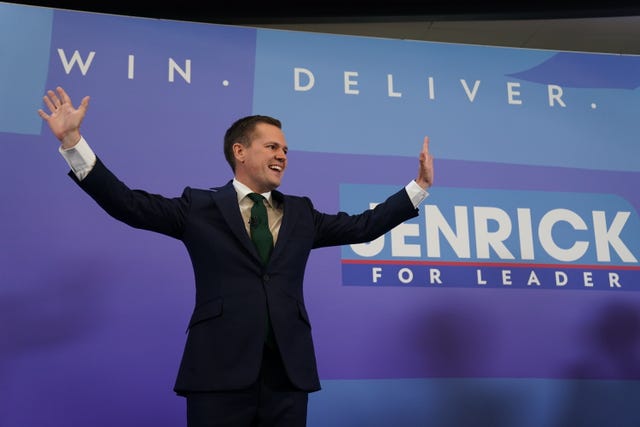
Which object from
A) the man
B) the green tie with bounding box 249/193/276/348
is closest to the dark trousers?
the man

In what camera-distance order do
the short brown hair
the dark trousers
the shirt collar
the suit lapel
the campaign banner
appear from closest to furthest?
the dark trousers, the suit lapel, the shirt collar, the short brown hair, the campaign banner

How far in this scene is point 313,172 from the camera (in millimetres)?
2773

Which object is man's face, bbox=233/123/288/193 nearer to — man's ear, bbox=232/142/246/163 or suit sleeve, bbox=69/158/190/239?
man's ear, bbox=232/142/246/163

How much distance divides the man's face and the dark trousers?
1.52 feet

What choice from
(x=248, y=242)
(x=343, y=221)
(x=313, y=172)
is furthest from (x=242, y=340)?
(x=313, y=172)

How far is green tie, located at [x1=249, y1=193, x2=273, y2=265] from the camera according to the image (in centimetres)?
154

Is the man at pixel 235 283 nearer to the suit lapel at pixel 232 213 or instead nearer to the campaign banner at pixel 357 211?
the suit lapel at pixel 232 213

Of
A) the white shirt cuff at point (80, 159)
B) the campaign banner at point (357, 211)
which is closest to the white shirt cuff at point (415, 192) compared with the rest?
the white shirt cuff at point (80, 159)

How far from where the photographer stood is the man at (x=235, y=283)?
55.2 inches

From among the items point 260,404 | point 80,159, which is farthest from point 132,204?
point 260,404

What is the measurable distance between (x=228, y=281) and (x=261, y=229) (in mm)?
168

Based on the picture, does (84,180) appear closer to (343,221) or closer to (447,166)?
(343,221)

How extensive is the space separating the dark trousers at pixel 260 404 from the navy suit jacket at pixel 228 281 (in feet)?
0.11

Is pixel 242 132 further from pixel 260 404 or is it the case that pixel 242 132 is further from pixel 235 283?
pixel 260 404
